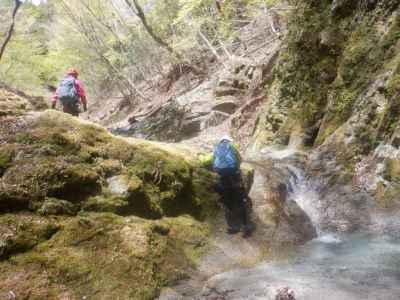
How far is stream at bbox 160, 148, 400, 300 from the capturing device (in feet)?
18.3

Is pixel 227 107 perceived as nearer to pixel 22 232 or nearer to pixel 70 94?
pixel 70 94

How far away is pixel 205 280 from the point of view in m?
6.45

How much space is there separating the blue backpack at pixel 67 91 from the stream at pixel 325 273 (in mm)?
5849

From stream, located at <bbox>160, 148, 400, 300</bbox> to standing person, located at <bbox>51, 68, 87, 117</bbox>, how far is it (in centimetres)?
580

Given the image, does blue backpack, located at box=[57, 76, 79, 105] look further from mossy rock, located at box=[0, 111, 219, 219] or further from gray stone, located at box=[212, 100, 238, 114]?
gray stone, located at box=[212, 100, 238, 114]

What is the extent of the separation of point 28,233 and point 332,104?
28.1ft

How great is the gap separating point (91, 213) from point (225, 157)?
2.94 meters

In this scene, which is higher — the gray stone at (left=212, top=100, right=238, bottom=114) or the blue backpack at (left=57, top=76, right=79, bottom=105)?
the gray stone at (left=212, top=100, right=238, bottom=114)

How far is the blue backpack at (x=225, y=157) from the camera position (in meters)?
7.89

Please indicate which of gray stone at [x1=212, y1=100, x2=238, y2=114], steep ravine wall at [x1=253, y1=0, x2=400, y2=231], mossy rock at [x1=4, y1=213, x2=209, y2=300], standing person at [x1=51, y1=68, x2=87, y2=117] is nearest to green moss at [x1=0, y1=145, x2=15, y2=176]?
mossy rock at [x1=4, y1=213, x2=209, y2=300]

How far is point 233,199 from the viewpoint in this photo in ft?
27.0

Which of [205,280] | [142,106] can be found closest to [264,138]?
[205,280]

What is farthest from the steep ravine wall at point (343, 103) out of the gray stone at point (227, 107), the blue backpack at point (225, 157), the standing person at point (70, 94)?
the standing person at point (70, 94)

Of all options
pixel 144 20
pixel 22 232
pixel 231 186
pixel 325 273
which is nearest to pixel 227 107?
pixel 144 20
